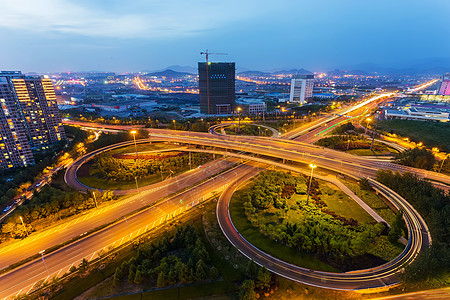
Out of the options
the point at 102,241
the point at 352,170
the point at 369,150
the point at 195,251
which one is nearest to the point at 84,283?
the point at 102,241

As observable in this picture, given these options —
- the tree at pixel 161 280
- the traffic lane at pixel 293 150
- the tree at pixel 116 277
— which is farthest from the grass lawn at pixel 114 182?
the tree at pixel 161 280

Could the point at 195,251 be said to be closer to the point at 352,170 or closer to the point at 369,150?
the point at 352,170

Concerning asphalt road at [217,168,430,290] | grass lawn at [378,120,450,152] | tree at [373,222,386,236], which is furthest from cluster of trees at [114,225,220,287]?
grass lawn at [378,120,450,152]

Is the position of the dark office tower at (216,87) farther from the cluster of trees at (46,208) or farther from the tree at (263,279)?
the tree at (263,279)

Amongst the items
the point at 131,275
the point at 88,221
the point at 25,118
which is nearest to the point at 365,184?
the point at 131,275

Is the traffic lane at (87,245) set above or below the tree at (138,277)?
below

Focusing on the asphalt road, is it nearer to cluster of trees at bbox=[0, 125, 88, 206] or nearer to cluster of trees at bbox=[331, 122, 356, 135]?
cluster of trees at bbox=[0, 125, 88, 206]
